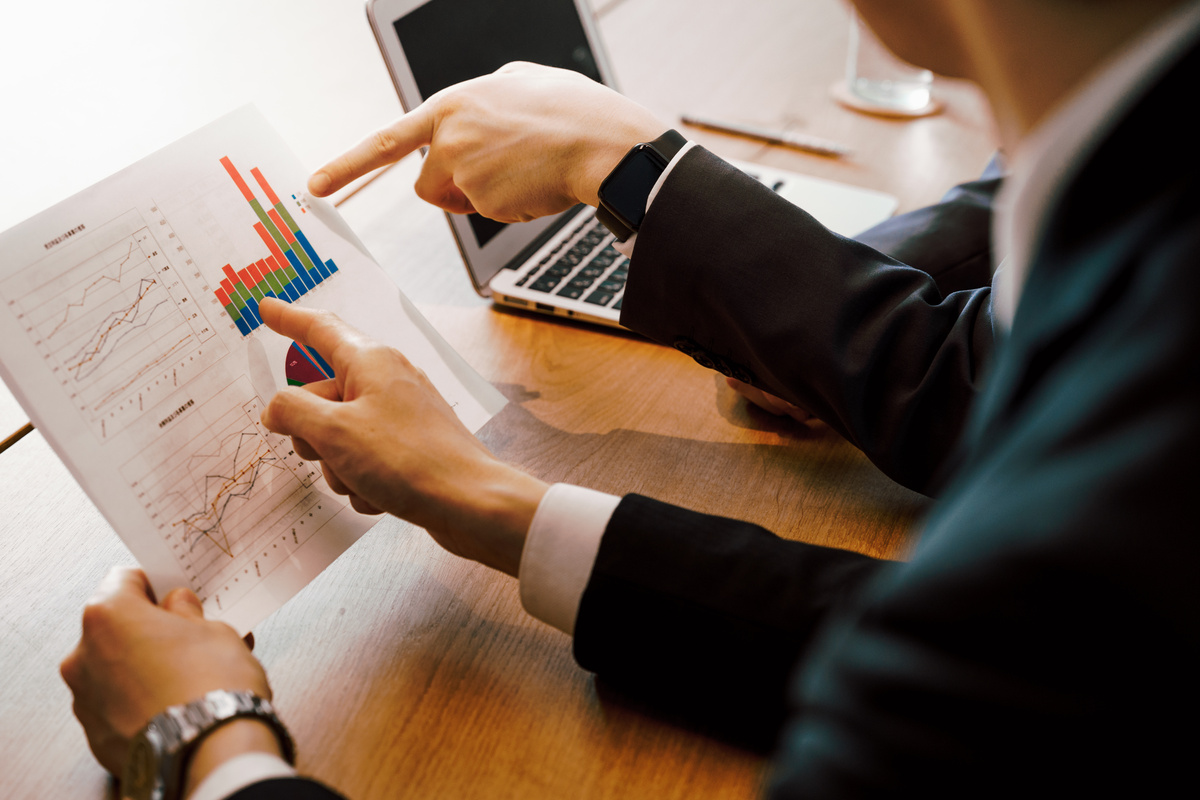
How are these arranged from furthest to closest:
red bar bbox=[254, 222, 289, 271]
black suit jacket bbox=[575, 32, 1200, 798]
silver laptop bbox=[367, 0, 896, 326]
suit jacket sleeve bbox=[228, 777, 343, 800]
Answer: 1. silver laptop bbox=[367, 0, 896, 326]
2. red bar bbox=[254, 222, 289, 271]
3. suit jacket sleeve bbox=[228, 777, 343, 800]
4. black suit jacket bbox=[575, 32, 1200, 798]

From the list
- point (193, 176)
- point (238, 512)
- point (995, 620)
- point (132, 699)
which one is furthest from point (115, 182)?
point (995, 620)

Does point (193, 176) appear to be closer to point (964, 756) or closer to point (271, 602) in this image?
point (271, 602)

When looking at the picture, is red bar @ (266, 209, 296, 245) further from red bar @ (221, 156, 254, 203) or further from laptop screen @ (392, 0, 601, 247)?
laptop screen @ (392, 0, 601, 247)

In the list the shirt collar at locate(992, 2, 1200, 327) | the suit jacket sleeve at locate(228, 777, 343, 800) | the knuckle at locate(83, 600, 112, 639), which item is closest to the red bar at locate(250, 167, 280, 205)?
the knuckle at locate(83, 600, 112, 639)

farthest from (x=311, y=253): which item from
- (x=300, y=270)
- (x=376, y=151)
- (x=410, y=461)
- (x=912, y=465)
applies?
(x=912, y=465)

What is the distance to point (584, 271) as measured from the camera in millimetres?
925

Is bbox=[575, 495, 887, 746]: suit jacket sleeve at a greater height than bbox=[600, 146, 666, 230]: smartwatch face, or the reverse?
bbox=[600, 146, 666, 230]: smartwatch face

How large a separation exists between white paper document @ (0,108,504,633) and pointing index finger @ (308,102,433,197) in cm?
2

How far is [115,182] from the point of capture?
1.88 feet

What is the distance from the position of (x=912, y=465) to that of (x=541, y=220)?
22.6 inches

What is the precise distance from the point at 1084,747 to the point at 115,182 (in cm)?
68

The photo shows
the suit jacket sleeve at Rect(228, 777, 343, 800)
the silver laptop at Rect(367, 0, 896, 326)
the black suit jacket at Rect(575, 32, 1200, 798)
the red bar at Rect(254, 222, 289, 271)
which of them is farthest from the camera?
the silver laptop at Rect(367, 0, 896, 326)

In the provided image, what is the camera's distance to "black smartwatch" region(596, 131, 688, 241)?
68 cm

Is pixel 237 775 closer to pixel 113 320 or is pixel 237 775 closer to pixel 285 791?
pixel 285 791
